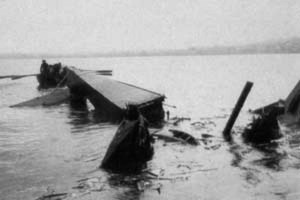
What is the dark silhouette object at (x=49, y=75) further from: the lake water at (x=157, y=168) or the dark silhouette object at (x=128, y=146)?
the dark silhouette object at (x=128, y=146)

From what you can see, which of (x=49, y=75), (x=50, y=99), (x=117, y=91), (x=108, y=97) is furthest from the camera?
(x=49, y=75)

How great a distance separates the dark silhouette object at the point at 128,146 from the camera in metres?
10.9

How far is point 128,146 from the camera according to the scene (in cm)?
1106

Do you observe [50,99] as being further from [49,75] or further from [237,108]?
[237,108]

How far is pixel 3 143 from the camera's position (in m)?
15.3

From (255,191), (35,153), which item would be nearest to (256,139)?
(255,191)

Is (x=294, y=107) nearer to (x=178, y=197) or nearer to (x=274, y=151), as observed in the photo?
(x=274, y=151)

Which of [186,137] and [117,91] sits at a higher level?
[117,91]

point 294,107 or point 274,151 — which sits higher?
point 294,107

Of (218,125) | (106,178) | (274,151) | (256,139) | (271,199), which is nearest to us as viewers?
(271,199)

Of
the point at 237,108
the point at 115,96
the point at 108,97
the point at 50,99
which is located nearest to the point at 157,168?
the point at 237,108

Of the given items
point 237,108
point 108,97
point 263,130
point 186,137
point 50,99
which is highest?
point 237,108

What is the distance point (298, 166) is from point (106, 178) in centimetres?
754

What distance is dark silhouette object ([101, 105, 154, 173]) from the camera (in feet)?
35.7
